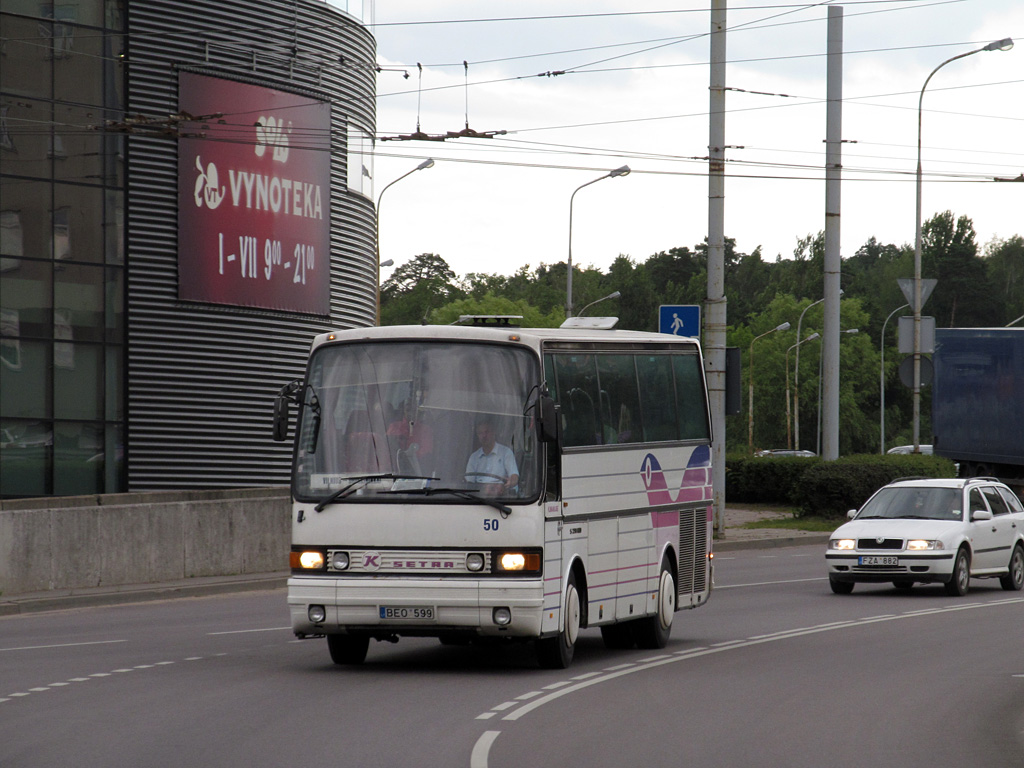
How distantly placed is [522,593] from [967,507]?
1103 cm

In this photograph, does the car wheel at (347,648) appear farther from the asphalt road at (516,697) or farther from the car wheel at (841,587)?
the car wheel at (841,587)

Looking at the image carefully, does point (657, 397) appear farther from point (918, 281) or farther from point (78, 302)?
point (918, 281)

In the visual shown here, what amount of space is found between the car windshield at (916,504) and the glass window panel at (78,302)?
15586 millimetres

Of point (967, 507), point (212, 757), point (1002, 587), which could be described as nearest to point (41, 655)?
point (212, 757)

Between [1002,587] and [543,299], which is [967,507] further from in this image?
[543,299]

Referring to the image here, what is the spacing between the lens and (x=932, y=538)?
20.5m

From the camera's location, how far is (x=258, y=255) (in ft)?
108

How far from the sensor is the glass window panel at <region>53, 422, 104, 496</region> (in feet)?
96.7

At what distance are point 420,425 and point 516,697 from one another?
2480mm

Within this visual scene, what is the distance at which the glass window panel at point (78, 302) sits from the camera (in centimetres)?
2975

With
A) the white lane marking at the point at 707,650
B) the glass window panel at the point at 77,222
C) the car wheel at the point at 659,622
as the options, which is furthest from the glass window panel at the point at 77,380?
the car wheel at the point at 659,622

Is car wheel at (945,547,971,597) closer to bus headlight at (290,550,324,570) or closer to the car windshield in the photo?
the car windshield

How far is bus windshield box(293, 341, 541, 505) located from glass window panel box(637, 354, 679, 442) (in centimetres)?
233

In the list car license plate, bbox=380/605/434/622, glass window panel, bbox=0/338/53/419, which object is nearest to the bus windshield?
car license plate, bbox=380/605/434/622
